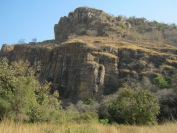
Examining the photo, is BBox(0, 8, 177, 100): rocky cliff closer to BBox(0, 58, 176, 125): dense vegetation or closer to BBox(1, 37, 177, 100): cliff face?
BBox(1, 37, 177, 100): cliff face

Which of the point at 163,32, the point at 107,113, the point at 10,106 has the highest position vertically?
the point at 163,32

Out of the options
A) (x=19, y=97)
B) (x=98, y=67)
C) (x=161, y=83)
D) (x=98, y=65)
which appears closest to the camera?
(x=19, y=97)

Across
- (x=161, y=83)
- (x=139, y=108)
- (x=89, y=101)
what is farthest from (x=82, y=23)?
(x=139, y=108)

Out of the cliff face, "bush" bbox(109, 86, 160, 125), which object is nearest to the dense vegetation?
"bush" bbox(109, 86, 160, 125)

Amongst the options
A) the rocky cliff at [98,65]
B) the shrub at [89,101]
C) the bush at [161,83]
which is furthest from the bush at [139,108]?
the rocky cliff at [98,65]

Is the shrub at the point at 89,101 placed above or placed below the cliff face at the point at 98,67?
below

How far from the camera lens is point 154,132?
4.68 meters

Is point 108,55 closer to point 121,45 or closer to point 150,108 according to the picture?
point 121,45

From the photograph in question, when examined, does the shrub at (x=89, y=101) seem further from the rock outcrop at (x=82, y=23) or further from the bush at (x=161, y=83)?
the rock outcrop at (x=82, y=23)

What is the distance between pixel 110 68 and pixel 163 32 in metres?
34.6

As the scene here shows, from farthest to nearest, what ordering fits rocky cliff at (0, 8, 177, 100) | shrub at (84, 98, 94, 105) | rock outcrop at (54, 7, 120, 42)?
rock outcrop at (54, 7, 120, 42) < rocky cliff at (0, 8, 177, 100) < shrub at (84, 98, 94, 105)

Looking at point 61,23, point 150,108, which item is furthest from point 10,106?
point 61,23

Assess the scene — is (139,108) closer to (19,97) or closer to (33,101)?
(33,101)

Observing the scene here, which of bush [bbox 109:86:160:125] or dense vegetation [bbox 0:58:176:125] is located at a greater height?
dense vegetation [bbox 0:58:176:125]
